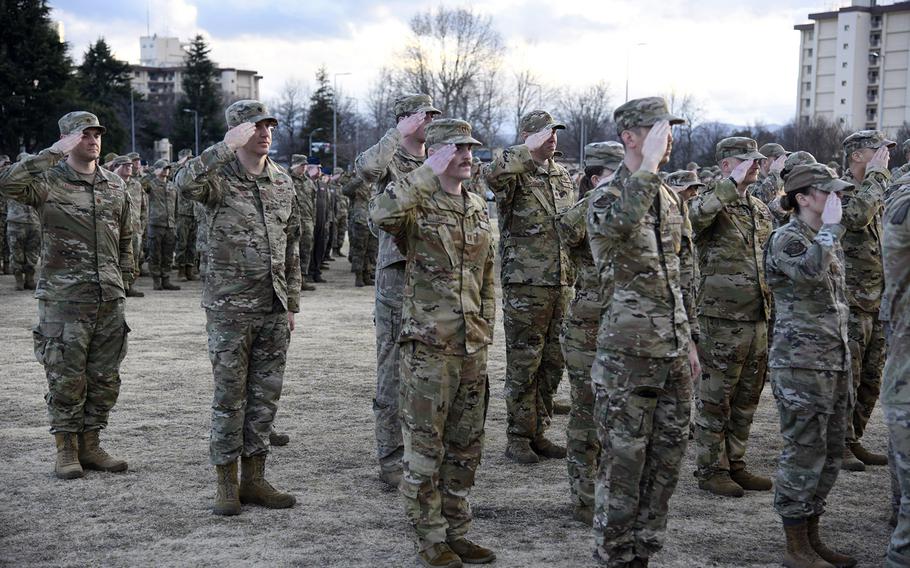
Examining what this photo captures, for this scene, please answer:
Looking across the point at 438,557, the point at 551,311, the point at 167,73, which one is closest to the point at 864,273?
the point at 551,311

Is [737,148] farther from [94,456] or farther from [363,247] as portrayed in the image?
[363,247]

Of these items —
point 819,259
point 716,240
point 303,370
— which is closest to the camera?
point 819,259

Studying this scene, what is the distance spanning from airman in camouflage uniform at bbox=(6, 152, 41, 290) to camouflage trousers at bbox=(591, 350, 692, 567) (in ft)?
47.5

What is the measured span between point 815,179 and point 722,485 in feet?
7.55

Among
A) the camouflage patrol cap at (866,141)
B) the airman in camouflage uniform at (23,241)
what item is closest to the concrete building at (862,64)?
the airman in camouflage uniform at (23,241)

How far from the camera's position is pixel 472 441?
5.28 m

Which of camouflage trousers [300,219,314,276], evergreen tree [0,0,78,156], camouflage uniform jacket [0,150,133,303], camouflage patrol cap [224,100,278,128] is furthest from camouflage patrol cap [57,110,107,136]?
evergreen tree [0,0,78,156]

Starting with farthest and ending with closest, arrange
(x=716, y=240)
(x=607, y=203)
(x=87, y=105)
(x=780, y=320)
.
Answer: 1. (x=87, y=105)
2. (x=716, y=240)
3. (x=780, y=320)
4. (x=607, y=203)

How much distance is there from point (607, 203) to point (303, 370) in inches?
260

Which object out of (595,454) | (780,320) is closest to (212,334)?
(595,454)

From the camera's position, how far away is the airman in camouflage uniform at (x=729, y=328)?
21.4 feet

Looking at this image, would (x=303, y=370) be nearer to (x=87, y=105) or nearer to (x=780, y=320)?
(x=780, y=320)

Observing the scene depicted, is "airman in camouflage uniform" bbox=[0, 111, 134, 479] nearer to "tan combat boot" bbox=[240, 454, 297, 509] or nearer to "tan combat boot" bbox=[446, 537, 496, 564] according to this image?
"tan combat boot" bbox=[240, 454, 297, 509]

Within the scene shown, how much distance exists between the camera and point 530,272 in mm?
7059
